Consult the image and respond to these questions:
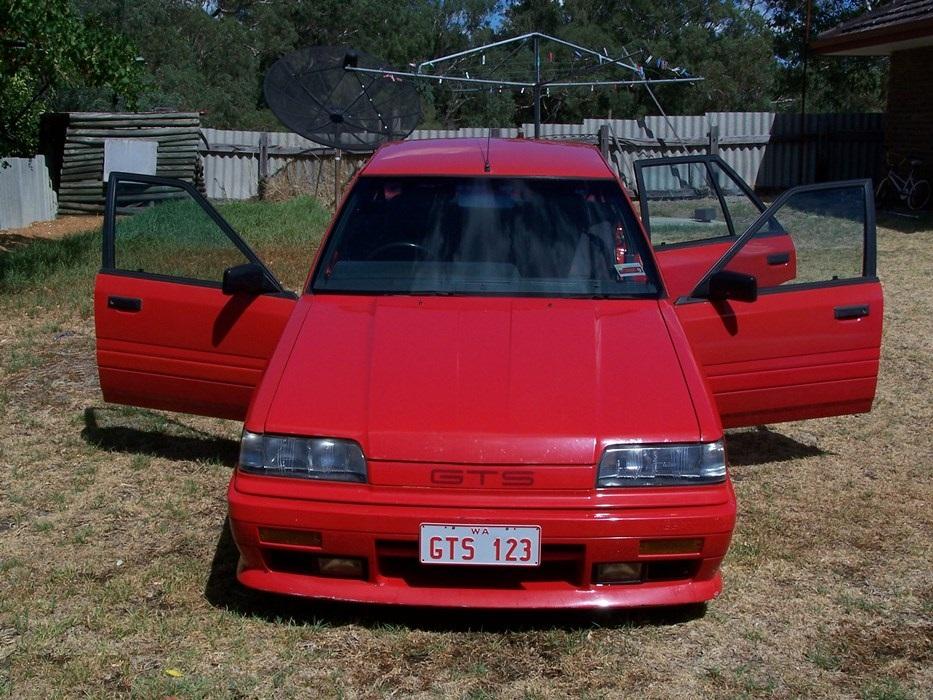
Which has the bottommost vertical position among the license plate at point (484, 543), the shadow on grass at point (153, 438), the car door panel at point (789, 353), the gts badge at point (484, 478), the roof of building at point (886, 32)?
the shadow on grass at point (153, 438)

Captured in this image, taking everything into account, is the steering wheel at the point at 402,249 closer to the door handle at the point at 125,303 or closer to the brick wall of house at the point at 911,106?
the door handle at the point at 125,303

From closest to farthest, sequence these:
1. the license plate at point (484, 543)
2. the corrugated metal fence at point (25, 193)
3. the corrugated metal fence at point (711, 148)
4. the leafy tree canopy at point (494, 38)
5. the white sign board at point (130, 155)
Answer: the license plate at point (484, 543) → the corrugated metal fence at point (25, 193) → the white sign board at point (130, 155) → the corrugated metal fence at point (711, 148) → the leafy tree canopy at point (494, 38)

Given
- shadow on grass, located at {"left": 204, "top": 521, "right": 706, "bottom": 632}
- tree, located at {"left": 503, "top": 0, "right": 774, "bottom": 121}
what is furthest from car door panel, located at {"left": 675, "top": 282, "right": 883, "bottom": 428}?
tree, located at {"left": 503, "top": 0, "right": 774, "bottom": 121}

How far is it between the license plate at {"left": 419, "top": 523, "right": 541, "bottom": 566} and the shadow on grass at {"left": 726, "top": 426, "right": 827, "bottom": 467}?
2708 mm

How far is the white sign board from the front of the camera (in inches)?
784

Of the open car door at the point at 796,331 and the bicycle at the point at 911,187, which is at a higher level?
the bicycle at the point at 911,187

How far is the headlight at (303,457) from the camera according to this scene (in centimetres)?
372

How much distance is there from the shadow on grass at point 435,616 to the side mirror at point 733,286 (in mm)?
1388

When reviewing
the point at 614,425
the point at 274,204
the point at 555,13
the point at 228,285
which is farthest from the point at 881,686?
the point at 555,13

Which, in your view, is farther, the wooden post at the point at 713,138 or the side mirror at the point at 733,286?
the wooden post at the point at 713,138

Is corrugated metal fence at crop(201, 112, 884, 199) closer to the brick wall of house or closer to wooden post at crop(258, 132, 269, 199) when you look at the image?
wooden post at crop(258, 132, 269, 199)

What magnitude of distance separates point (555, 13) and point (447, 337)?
48381 millimetres

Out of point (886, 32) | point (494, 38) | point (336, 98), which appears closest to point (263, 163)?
point (336, 98)

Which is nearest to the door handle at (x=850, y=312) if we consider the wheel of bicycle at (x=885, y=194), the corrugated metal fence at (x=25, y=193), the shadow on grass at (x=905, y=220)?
the shadow on grass at (x=905, y=220)
